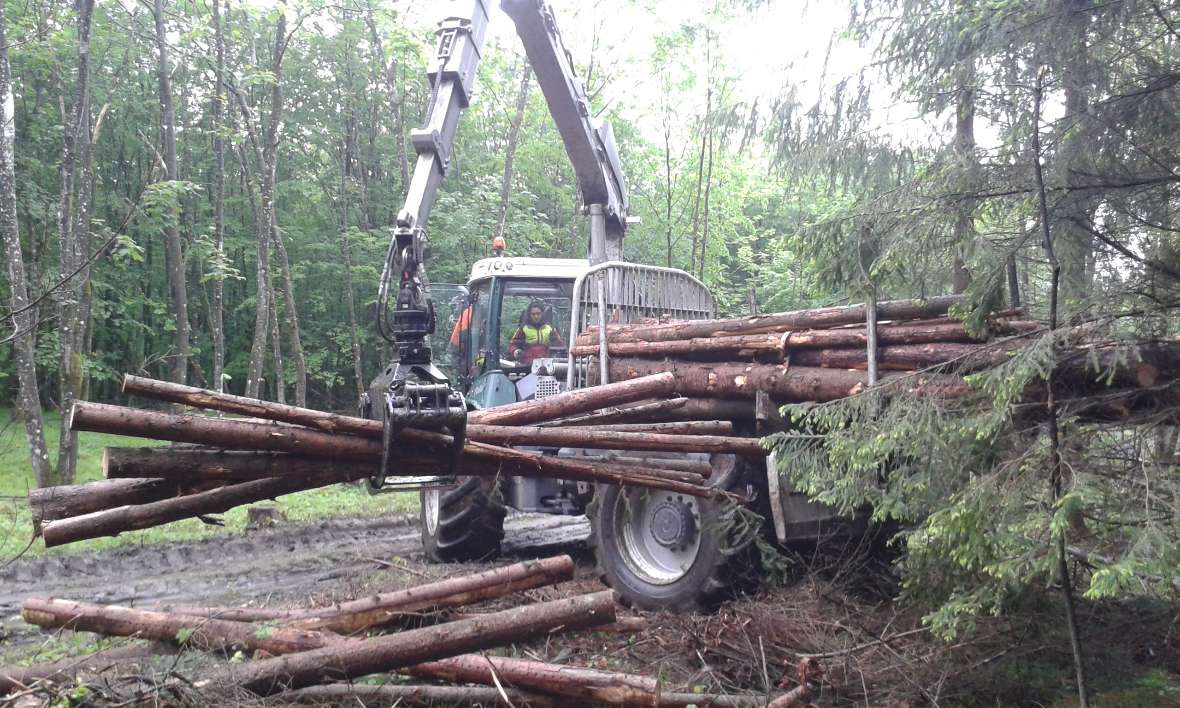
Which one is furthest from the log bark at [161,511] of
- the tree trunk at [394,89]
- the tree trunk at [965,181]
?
the tree trunk at [394,89]

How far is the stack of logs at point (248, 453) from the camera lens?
3717mm

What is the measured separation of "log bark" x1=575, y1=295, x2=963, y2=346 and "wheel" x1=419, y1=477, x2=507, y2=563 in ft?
5.93

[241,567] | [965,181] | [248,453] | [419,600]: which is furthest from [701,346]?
[241,567]

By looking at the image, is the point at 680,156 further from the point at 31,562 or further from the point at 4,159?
the point at 31,562

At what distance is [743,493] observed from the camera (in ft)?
19.4

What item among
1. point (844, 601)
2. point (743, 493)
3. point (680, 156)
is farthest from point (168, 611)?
point (680, 156)

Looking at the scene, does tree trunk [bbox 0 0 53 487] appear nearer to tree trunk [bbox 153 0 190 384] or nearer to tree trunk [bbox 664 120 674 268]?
tree trunk [bbox 153 0 190 384]

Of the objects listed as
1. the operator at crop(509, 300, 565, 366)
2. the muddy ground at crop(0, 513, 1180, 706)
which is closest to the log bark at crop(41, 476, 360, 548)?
the muddy ground at crop(0, 513, 1180, 706)

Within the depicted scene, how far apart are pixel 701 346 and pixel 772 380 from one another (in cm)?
77

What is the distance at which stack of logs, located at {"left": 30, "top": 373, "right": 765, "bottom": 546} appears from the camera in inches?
146

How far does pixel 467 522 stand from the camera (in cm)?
822

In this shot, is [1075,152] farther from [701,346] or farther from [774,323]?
[701,346]

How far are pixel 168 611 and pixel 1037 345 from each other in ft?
15.4

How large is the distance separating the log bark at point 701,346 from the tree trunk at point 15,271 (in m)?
5.41
